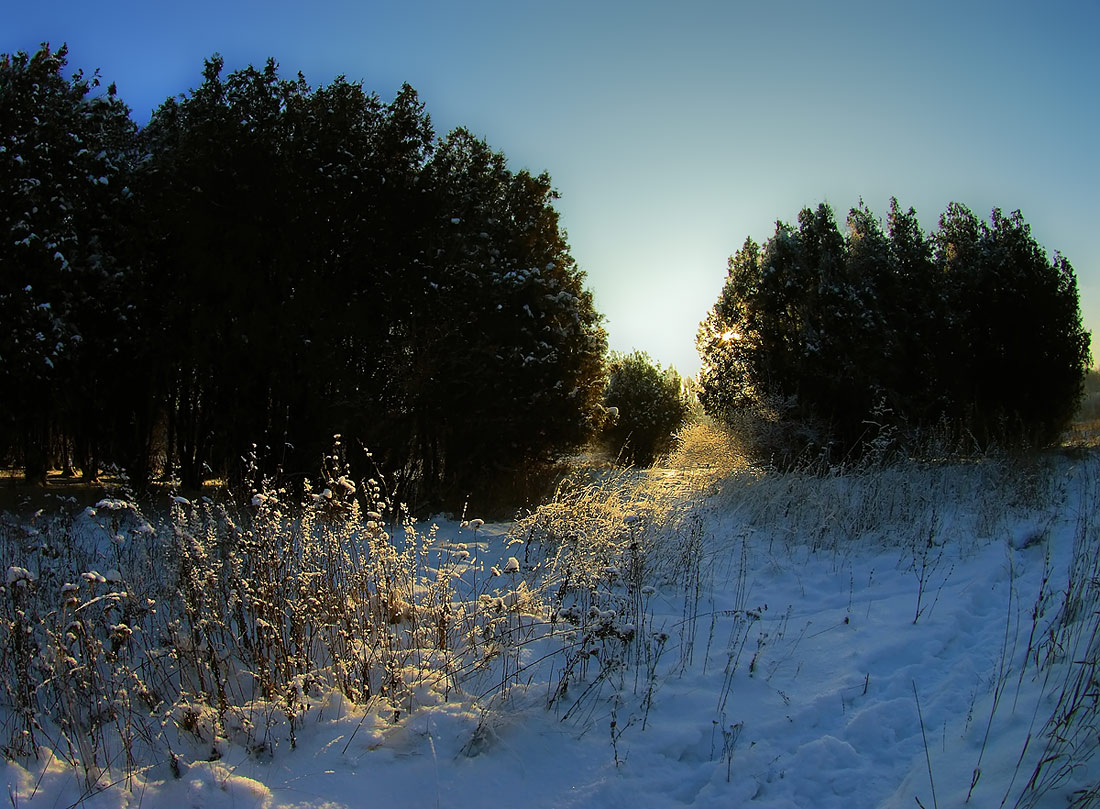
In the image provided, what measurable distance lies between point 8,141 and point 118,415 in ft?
11.5

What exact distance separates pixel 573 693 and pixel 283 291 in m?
6.98

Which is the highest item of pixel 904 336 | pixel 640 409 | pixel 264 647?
pixel 904 336

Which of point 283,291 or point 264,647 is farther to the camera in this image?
point 283,291

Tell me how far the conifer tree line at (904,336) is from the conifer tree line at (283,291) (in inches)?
228

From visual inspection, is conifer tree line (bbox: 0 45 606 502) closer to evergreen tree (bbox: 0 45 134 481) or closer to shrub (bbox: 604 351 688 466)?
evergreen tree (bbox: 0 45 134 481)

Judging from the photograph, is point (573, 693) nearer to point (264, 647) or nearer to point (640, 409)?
point (264, 647)

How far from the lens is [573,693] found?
3.47 m

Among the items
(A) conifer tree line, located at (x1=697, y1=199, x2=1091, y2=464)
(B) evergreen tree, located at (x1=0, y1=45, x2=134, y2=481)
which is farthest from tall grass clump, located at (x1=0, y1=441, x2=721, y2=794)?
(A) conifer tree line, located at (x1=697, y1=199, x2=1091, y2=464)

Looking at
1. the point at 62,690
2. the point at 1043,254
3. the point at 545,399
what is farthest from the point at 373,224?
the point at 1043,254

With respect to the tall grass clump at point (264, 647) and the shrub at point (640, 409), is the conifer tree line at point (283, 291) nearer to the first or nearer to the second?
the tall grass clump at point (264, 647)

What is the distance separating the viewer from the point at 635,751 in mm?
2967

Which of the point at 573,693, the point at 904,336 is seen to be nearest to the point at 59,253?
the point at 573,693

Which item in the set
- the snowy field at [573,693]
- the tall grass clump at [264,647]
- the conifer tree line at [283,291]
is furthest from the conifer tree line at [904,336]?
the tall grass clump at [264,647]

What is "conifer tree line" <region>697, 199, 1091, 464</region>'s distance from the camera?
41.7 ft
